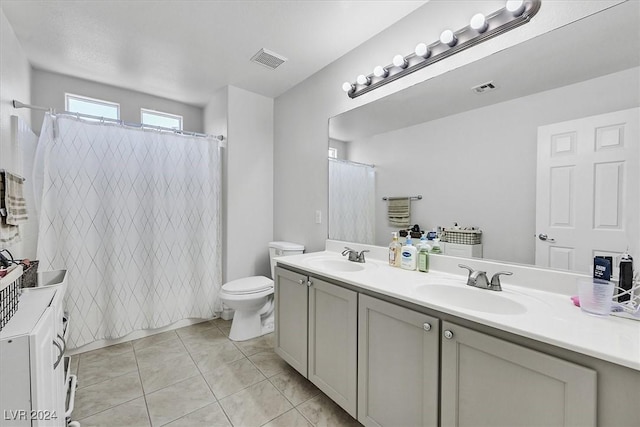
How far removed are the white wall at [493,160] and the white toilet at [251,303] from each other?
1.36 meters

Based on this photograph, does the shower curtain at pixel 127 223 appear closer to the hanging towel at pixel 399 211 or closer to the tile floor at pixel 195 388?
the tile floor at pixel 195 388

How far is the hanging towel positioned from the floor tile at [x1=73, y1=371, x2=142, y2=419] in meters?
2.01

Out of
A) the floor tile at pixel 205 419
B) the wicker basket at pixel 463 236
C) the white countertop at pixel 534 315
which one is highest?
the wicker basket at pixel 463 236

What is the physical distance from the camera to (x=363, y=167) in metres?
2.09

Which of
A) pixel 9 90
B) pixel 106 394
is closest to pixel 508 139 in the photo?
pixel 106 394

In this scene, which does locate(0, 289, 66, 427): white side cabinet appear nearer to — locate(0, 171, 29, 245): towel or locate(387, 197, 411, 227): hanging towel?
locate(0, 171, 29, 245): towel

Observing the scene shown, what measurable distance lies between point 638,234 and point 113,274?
327cm

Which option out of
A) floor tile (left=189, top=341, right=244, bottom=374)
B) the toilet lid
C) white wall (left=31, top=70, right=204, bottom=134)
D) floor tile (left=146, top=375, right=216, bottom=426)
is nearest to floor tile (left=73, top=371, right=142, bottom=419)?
floor tile (left=146, top=375, right=216, bottom=426)

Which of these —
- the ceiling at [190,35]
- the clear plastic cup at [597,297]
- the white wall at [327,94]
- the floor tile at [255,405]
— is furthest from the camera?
the ceiling at [190,35]

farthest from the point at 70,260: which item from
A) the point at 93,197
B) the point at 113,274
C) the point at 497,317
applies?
the point at 497,317

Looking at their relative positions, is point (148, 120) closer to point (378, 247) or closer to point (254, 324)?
point (254, 324)

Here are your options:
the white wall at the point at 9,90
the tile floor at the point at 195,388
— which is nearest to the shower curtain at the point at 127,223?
the white wall at the point at 9,90

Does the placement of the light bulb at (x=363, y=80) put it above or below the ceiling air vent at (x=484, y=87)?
above

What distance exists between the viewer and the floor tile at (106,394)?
162 centimetres
